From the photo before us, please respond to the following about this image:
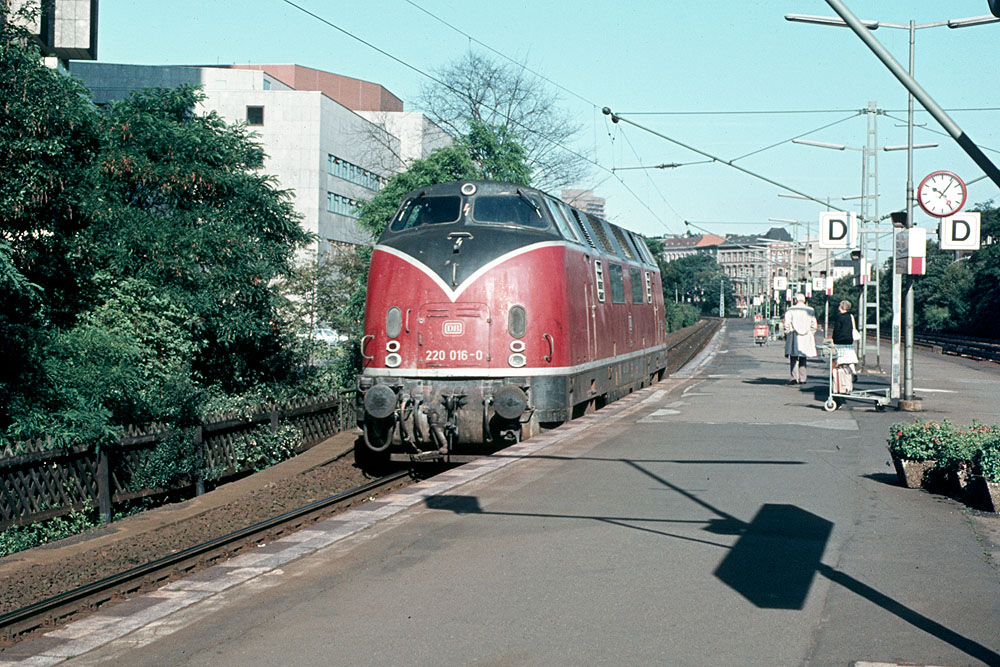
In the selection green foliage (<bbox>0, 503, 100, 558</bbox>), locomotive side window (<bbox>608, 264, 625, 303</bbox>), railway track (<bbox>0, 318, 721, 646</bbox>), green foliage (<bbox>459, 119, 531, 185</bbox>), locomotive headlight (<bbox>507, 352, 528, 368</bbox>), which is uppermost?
green foliage (<bbox>459, 119, 531, 185</bbox>)

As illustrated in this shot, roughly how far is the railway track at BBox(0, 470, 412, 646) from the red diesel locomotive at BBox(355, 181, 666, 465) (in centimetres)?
174

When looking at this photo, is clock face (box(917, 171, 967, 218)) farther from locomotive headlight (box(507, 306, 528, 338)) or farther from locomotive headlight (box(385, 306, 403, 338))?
locomotive headlight (box(385, 306, 403, 338))

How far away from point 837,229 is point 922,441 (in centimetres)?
1645

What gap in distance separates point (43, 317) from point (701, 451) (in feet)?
33.2

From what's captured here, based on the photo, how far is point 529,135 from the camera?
41.8m

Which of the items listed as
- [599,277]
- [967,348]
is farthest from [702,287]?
[599,277]

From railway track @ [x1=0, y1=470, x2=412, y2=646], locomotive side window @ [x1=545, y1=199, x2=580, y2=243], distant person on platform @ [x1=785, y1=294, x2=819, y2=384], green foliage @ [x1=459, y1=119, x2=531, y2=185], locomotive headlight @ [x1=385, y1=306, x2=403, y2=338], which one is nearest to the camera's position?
railway track @ [x1=0, y1=470, x2=412, y2=646]

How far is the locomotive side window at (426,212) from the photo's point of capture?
14625mm

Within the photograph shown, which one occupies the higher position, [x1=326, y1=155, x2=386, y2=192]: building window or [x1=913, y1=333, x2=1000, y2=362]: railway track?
[x1=326, y1=155, x2=386, y2=192]: building window

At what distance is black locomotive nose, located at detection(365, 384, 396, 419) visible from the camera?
13000 mm

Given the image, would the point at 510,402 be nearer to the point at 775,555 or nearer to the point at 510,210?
the point at 510,210

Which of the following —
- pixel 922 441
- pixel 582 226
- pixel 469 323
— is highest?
pixel 582 226

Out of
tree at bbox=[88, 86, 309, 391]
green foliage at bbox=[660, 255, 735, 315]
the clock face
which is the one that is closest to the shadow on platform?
the clock face

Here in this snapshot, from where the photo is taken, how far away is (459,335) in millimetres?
13500
